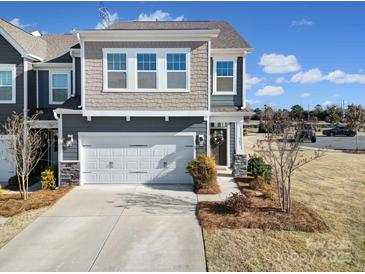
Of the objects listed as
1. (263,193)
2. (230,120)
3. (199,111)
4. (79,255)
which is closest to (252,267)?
(79,255)

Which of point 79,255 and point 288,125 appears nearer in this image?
point 79,255

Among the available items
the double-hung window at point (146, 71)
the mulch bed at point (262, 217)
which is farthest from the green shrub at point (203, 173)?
the double-hung window at point (146, 71)

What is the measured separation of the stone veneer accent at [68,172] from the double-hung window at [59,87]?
3995mm

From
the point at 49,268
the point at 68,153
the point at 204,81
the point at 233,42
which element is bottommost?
the point at 49,268

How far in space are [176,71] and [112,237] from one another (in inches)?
290

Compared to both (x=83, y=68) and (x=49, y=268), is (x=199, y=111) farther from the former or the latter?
(x=49, y=268)

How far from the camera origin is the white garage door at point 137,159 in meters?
12.6

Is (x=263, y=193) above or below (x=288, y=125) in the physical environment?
below

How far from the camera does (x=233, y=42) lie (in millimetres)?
14609

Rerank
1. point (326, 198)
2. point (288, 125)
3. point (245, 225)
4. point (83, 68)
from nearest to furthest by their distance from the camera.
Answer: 1. point (245, 225)
2. point (288, 125)
3. point (326, 198)
4. point (83, 68)

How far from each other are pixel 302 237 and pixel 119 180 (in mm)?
7945

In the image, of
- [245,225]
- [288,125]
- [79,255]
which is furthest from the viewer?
[288,125]

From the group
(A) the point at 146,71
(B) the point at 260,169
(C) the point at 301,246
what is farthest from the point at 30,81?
(C) the point at 301,246

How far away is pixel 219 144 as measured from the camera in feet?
52.5
